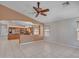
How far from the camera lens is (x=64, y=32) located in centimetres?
866

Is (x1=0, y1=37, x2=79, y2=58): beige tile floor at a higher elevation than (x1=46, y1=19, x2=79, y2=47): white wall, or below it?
below

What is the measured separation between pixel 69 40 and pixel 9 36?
27.3 feet

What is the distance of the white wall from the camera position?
773 cm

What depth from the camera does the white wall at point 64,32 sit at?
7734 mm

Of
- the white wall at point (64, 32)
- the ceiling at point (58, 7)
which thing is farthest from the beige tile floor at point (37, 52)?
the ceiling at point (58, 7)

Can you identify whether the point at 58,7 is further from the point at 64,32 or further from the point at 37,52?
the point at 64,32

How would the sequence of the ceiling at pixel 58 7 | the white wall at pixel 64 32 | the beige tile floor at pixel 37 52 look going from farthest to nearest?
the white wall at pixel 64 32 → the ceiling at pixel 58 7 → the beige tile floor at pixel 37 52

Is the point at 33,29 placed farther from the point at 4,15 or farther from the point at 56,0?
the point at 56,0

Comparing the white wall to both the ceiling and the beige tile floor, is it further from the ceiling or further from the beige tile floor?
the beige tile floor

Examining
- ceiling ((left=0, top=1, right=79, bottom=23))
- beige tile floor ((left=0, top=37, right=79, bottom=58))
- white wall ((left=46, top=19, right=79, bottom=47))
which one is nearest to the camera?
beige tile floor ((left=0, top=37, right=79, bottom=58))

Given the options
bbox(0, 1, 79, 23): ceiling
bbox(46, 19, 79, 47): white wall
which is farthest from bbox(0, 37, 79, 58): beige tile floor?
bbox(0, 1, 79, 23): ceiling

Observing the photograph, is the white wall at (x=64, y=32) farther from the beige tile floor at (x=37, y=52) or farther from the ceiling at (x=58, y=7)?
the beige tile floor at (x=37, y=52)

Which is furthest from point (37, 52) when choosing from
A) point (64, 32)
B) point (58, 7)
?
point (64, 32)

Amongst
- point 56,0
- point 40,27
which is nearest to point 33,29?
point 40,27
